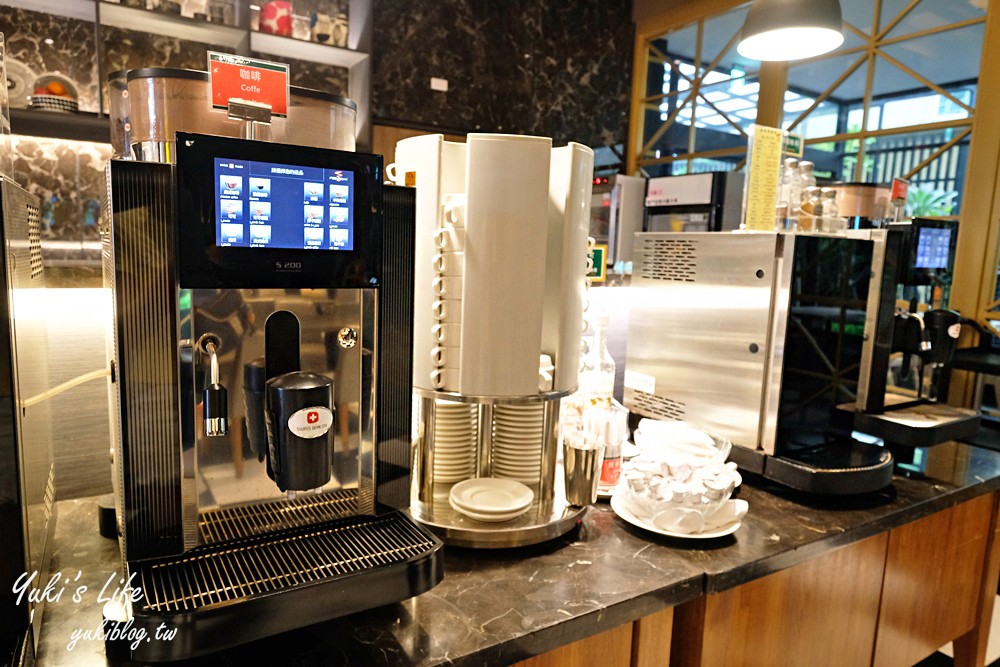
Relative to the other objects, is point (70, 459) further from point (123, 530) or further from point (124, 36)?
point (124, 36)

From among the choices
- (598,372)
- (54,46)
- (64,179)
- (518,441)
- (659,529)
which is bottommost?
(659,529)

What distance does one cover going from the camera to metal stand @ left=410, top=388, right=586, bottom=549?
3.59 ft

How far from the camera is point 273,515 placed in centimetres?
93

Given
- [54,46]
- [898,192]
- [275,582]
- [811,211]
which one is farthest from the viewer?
[54,46]

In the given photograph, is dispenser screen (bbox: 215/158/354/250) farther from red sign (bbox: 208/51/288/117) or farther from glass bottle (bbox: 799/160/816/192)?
glass bottle (bbox: 799/160/816/192)

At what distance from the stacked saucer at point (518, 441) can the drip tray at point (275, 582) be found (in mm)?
341

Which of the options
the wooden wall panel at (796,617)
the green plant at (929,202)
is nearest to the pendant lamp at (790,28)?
the green plant at (929,202)

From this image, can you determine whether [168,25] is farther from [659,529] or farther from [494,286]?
[659,529]

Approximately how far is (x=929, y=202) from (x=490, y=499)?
3.06 metres

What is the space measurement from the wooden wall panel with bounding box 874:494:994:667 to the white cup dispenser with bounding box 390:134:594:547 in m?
0.78

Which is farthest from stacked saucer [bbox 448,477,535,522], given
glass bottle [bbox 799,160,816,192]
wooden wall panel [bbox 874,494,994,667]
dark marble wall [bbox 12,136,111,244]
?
dark marble wall [bbox 12,136,111,244]

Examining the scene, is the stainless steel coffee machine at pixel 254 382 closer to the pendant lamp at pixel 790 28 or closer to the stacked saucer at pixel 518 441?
the stacked saucer at pixel 518 441

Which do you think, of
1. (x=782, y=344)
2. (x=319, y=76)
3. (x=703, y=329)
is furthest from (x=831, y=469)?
(x=319, y=76)

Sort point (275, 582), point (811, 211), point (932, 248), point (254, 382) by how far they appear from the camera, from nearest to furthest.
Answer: point (275, 582) → point (254, 382) → point (811, 211) → point (932, 248)
